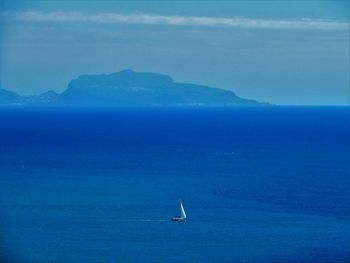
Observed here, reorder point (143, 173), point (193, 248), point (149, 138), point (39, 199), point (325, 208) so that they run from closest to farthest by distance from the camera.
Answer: point (193, 248) < point (325, 208) < point (39, 199) < point (143, 173) < point (149, 138)

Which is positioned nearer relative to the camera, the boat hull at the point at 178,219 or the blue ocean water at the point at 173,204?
the blue ocean water at the point at 173,204

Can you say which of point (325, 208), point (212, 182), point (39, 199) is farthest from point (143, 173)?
point (325, 208)

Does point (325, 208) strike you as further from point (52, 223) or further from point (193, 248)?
point (52, 223)

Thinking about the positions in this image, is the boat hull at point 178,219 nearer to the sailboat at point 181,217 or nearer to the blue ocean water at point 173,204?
the sailboat at point 181,217

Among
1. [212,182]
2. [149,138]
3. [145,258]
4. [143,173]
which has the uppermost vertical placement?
[149,138]

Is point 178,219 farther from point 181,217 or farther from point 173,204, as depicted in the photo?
point 173,204

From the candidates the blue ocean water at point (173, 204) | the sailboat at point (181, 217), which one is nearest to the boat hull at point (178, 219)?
the sailboat at point (181, 217)

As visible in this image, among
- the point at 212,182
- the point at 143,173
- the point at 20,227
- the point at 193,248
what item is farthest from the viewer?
the point at 143,173

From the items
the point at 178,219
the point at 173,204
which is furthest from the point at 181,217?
the point at 173,204
